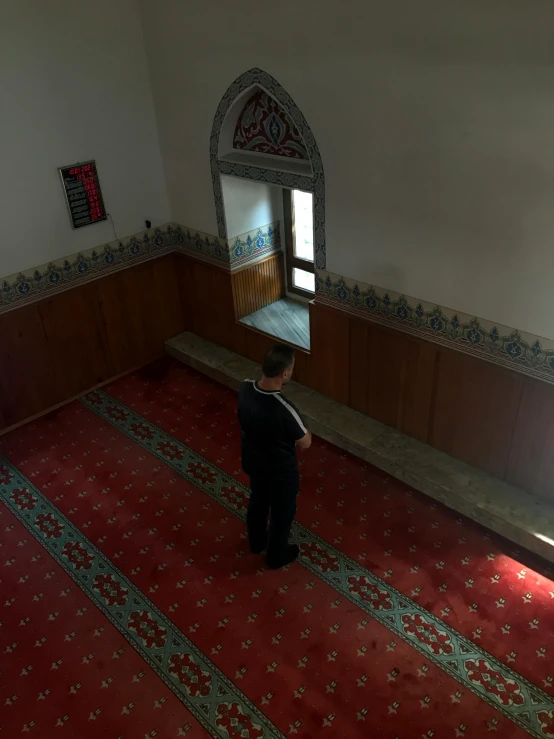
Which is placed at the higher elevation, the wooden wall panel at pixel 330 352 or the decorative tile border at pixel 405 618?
the wooden wall panel at pixel 330 352

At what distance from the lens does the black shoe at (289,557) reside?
348 centimetres

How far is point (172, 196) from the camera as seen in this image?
5168 mm

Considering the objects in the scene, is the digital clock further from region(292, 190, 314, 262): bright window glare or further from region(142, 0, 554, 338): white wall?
region(292, 190, 314, 262): bright window glare

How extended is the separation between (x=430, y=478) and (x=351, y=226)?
66.9 inches

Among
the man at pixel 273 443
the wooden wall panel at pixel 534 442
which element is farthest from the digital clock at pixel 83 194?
the wooden wall panel at pixel 534 442

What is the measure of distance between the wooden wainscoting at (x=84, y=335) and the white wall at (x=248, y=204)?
0.83 metres

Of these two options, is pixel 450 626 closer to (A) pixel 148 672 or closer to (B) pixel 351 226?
(A) pixel 148 672

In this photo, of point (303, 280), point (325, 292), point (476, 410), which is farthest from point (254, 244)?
point (476, 410)

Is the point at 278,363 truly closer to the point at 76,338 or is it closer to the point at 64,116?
the point at 76,338

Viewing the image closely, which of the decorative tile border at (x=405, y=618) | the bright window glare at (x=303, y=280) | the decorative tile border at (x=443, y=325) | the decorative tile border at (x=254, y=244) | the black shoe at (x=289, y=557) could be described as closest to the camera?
the decorative tile border at (x=405, y=618)

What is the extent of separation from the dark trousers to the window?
90.0 inches

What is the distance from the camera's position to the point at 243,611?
3.29 metres

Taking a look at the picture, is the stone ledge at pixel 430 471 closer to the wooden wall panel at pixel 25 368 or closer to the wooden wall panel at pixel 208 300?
the wooden wall panel at pixel 208 300

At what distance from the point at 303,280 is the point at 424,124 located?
2182 mm
